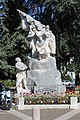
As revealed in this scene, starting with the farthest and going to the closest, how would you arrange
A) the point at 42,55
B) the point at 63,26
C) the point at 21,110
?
the point at 63,26, the point at 42,55, the point at 21,110

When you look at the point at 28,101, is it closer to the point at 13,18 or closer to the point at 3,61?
the point at 3,61

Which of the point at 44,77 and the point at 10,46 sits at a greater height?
the point at 10,46

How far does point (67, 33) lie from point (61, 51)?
1999 mm

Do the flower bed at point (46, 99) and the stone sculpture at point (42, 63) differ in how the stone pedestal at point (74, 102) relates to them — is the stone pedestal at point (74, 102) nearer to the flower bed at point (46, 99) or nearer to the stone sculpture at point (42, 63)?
the flower bed at point (46, 99)

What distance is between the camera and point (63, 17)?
117ft

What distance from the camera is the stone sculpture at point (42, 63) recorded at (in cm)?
2236

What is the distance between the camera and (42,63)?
22688mm

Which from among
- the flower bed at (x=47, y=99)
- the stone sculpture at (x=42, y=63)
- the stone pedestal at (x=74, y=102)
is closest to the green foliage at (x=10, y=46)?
the stone sculpture at (x=42, y=63)

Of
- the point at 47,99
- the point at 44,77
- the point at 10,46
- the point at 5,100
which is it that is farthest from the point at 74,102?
the point at 10,46

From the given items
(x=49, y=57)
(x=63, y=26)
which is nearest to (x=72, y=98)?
(x=49, y=57)

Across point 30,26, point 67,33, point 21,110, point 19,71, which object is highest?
Answer: point 67,33

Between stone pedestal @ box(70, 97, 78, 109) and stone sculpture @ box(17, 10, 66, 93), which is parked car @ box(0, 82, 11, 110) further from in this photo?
stone pedestal @ box(70, 97, 78, 109)

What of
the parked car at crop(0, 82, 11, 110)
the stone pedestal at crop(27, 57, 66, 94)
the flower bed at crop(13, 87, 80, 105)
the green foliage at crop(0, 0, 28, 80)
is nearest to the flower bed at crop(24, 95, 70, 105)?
the flower bed at crop(13, 87, 80, 105)

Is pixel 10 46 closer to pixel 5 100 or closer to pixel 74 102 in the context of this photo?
pixel 5 100
